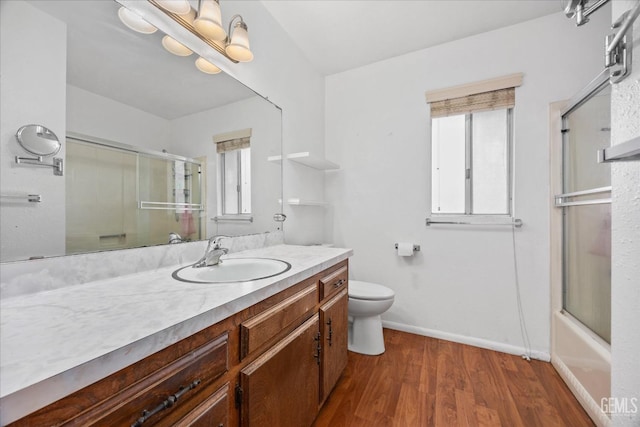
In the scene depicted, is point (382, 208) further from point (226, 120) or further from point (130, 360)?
point (130, 360)

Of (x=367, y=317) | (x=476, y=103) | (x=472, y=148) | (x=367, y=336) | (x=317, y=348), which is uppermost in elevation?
(x=476, y=103)

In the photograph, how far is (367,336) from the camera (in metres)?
1.94

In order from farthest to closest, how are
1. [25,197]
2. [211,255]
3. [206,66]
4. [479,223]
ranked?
1. [479,223]
2. [206,66]
3. [211,255]
4. [25,197]

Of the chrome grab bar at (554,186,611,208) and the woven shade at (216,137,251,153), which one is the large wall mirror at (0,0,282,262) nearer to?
the woven shade at (216,137,251,153)

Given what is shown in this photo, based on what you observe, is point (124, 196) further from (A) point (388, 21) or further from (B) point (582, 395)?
(B) point (582, 395)

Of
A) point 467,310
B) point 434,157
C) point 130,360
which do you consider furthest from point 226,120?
point 467,310

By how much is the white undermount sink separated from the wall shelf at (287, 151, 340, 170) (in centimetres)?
99

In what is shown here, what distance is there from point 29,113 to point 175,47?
0.67 m

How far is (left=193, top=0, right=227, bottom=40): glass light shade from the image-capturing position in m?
1.21

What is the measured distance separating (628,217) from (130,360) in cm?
150

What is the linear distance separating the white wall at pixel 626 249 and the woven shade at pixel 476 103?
108 centimetres

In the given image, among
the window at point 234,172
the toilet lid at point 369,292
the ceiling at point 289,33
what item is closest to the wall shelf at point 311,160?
the window at point 234,172

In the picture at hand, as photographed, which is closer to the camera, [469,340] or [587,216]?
[587,216]

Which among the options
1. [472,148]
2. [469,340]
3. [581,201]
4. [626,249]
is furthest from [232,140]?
[469,340]
